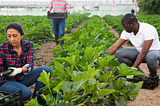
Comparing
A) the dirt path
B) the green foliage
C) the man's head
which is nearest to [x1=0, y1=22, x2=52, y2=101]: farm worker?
the dirt path

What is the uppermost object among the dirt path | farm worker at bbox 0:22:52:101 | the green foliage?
the green foliage

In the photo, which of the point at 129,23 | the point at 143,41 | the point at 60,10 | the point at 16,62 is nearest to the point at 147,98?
the point at 143,41

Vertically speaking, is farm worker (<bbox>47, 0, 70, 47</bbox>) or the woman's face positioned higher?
farm worker (<bbox>47, 0, 70, 47</bbox>)

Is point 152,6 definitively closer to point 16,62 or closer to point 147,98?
point 147,98

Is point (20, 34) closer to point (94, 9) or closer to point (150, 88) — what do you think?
point (150, 88)

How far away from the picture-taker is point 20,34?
2.25 metres

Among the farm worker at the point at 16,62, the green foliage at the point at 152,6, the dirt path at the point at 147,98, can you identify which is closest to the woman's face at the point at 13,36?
the farm worker at the point at 16,62

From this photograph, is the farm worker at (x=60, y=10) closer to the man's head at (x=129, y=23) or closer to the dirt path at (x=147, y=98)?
the man's head at (x=129, y=23)

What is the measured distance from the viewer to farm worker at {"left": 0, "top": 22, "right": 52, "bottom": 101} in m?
2.12

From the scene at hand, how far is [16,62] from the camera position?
2.27m

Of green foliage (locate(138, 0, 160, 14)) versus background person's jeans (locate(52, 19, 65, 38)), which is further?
green foliage (locate(138, 0, 160, 14))

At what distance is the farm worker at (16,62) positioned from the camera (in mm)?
2121

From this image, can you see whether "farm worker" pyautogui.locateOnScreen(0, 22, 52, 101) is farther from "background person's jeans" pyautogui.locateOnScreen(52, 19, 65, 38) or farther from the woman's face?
"background person's jeans" pyautogui.locateOnScreen(52, 19, 65, 38)

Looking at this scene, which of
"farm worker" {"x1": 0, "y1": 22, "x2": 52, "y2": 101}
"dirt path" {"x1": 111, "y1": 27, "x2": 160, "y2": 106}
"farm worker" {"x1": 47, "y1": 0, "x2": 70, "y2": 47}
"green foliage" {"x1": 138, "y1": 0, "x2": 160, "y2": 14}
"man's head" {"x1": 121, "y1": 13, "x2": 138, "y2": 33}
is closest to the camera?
"farm worker" {"x1": 0, "y1": 22, "x2": 52, "y2": 101}
